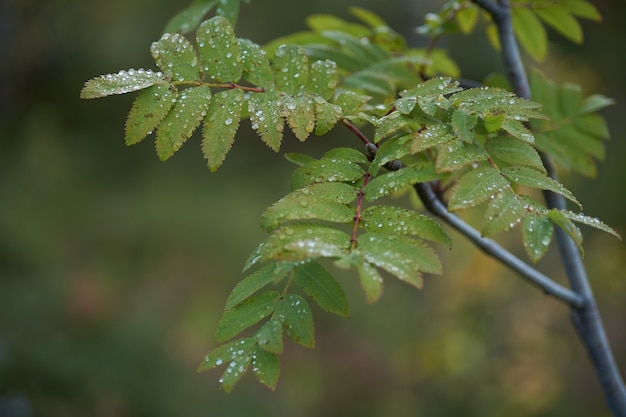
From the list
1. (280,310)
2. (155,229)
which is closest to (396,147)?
(280,310)

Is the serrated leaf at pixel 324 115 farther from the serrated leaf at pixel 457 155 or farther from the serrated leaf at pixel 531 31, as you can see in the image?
the serrated leaf at pixel 531 31

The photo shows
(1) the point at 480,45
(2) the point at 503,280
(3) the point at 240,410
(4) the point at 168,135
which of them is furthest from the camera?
(1) the point at 480,45

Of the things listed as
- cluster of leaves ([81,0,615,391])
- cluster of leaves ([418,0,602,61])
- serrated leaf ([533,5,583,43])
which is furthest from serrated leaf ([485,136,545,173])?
serrated leaf ([533,5,583,43])

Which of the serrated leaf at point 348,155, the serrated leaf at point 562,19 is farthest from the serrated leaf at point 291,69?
the serrated leaf at point 562,19

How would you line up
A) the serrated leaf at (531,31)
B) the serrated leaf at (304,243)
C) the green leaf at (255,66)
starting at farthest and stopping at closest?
the serrated leaf at (531,31)
the green leaf at (255,66)
the serrated leaf at (304,243)

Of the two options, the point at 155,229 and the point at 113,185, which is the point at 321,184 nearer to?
the point at 155,229

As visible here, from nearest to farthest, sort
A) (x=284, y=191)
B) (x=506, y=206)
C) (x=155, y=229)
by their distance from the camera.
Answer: (x=506, y=206)
(x=155, y=229)
(x=284, y=191)

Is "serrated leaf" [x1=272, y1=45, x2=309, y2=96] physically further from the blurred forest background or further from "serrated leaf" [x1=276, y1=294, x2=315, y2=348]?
the blurred forest background

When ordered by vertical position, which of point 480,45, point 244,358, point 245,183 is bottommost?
point 245,183

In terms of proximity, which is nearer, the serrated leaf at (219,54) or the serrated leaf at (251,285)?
the serrated leaf at (251,285)
